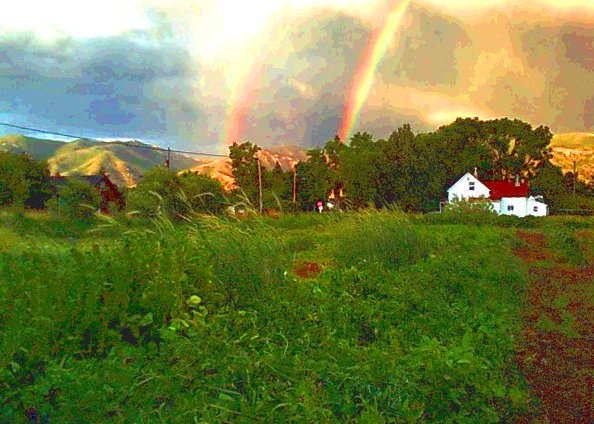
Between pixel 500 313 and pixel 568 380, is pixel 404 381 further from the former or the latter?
pixel 500 313

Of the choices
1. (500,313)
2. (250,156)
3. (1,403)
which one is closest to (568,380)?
(500,313)

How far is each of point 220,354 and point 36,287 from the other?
169cm

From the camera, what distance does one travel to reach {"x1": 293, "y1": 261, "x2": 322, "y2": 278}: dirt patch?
36.3ft

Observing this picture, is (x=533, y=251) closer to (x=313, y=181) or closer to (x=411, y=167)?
(x=411, y=167)

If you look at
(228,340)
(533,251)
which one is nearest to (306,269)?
(228,340)

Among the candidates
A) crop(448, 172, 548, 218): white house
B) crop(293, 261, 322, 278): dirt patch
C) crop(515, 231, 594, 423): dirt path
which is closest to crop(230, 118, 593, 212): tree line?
crop(448, 172, 548, 218): white house

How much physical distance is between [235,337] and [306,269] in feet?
22.7

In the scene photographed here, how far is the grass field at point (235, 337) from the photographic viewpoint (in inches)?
139

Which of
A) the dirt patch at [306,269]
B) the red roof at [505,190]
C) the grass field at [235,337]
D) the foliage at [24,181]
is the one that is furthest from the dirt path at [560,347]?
the red roof at [505,190]

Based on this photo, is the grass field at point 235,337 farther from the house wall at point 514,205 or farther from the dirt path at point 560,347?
the house wall at point 514,205

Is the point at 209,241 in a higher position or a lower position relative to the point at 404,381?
Result: higher

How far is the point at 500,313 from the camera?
7473 millimetres

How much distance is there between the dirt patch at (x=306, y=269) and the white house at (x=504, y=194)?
1957 inches

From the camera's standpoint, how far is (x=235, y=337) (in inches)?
200
